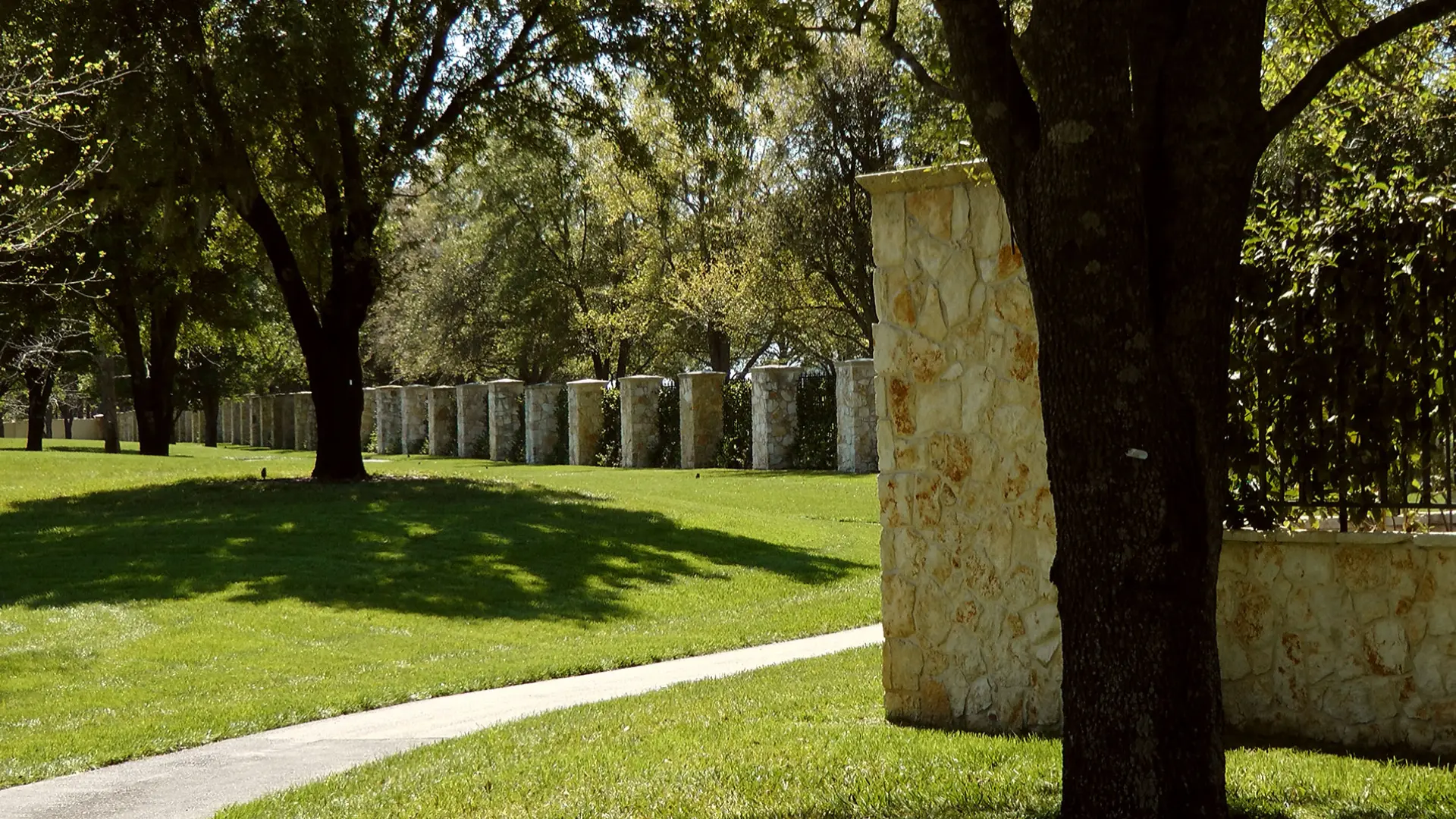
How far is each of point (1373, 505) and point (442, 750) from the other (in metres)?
4.79

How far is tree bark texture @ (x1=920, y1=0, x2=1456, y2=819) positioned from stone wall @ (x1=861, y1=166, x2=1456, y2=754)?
80.3 inches

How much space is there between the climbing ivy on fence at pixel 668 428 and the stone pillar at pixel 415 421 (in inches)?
530

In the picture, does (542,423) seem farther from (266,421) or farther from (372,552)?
(266,421)

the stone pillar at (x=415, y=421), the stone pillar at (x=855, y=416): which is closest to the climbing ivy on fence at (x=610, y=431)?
the stone pillar at (x=855, y=416)

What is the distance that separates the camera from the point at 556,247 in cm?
5038

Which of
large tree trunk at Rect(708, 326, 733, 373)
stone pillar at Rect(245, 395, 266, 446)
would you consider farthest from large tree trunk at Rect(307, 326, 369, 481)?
stone pillar at Rect(245, 395, 266, 446)

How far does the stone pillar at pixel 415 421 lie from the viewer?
144 ft

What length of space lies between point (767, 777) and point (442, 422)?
36971 mm

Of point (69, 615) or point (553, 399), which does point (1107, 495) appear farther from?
point (553, 399)

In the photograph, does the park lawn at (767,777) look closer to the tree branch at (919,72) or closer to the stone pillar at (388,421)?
the tree branch at (919,72)

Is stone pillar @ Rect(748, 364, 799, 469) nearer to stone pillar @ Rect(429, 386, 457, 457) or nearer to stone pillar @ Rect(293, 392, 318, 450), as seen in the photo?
stone pillar @ Rect(429, 386, 457, 457)

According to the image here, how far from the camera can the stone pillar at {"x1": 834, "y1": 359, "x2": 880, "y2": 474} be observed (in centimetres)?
2694

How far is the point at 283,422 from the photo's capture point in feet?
177

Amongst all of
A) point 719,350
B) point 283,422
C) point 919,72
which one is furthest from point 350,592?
point 283,422
